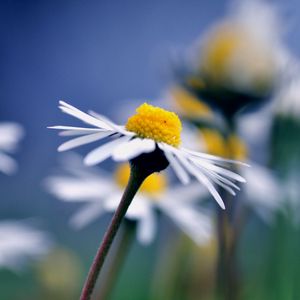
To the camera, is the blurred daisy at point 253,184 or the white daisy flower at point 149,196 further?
the blurred daisy at point 253,184

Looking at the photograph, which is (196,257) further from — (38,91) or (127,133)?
(38,91)

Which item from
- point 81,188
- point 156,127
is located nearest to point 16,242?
point 81,188

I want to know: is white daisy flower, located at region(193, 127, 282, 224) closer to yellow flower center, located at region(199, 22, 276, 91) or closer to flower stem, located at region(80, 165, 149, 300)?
yellow flower center, located at region(199, 22, 276, 91)

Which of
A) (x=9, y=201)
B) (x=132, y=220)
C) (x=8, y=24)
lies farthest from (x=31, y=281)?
(x=8, y=24)

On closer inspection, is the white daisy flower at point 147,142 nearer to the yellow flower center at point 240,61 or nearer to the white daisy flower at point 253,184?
the yellow flower center at point 240,61

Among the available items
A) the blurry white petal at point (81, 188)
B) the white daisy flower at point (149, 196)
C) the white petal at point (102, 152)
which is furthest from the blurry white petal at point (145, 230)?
the white petal at point (102, 152)

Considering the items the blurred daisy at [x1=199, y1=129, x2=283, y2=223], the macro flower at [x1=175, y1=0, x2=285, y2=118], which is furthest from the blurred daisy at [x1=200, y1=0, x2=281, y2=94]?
the blurred daisy at [x1=199, y1=129, x2=283, y2=223]
